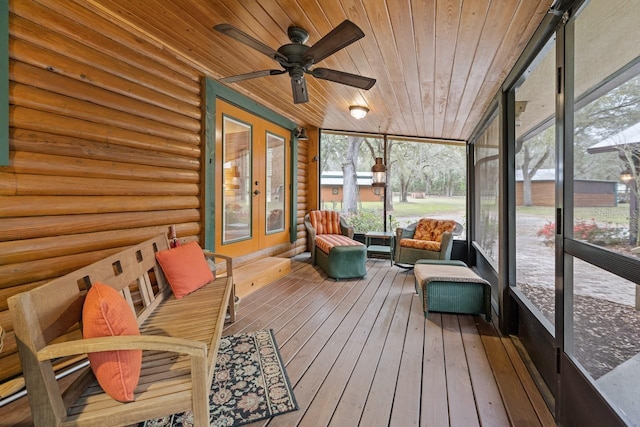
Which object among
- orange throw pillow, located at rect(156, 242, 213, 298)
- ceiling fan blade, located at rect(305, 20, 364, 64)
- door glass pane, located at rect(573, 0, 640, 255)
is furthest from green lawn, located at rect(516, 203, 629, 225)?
orange throw pillow, located at rect(156, 242, 213, 298)

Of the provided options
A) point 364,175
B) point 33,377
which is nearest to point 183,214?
point 33,377

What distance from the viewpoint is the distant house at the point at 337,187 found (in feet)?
21.9

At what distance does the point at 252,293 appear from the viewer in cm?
383

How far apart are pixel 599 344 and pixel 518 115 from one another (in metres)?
2.29

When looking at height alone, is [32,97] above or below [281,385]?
above

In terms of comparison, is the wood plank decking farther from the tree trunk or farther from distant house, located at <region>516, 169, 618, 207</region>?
the tree trunk

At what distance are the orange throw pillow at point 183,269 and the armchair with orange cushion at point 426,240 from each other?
340 cm

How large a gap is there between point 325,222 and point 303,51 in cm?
362

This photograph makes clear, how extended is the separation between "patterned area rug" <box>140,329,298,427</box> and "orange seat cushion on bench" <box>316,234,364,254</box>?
87.6 inches

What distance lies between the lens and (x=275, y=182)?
5.34 metres

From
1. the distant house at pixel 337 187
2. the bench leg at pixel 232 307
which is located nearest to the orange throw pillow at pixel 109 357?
the bench leg at pixel 232 307

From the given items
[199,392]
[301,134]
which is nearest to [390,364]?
[199,392]

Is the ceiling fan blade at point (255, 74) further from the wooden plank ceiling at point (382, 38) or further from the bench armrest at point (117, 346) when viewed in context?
the bench armrest at point (117, 346)

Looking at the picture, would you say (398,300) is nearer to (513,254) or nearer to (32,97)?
(513,254)
